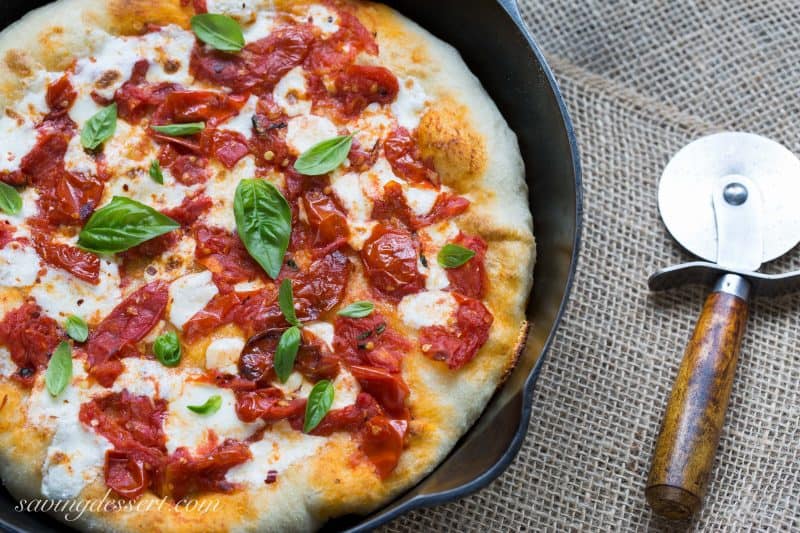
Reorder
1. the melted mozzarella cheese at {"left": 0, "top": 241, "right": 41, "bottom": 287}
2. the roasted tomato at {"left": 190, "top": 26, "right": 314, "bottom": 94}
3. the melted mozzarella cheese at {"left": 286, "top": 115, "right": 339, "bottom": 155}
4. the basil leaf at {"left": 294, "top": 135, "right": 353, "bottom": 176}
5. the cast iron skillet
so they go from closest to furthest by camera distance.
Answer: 1. the cast iron skillet
2. the melted mozzarella cheese at {"left": 0, "top": 241, "right": 41, "bottom": 287}
3. the basil leaf at {"left": 294, "top": 135, "right": 353, "bottom": 176}
4. the melted mozzarella cheese at {"left": 286, "top": 115, "right": 339, "bottom": 155}
5. the roasted tomato at {"left": 190, "top": 26, "right": 314, "bottom": 94}

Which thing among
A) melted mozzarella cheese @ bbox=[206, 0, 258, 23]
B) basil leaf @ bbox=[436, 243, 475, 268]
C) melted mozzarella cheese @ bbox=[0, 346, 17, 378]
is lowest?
melted mozzarella cheese @ bbox=[0, 346, 17, 378]

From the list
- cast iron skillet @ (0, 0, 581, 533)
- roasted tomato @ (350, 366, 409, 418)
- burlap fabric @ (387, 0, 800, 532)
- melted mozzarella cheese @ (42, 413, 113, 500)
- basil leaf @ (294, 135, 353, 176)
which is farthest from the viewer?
burlap fabric @ (387, 0, 800, 532)

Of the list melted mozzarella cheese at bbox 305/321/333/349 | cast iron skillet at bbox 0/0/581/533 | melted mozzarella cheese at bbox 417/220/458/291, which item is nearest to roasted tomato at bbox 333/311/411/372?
melted mozzarella cheese at bbox 305/321/333/349

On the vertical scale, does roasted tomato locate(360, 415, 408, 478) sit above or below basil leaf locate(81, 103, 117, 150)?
below


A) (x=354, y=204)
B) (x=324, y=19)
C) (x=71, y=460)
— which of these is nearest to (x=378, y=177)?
(x=354, y=204)

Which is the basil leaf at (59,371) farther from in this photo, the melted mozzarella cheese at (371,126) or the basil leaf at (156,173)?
the melted mozzarella cheese at (371,126)

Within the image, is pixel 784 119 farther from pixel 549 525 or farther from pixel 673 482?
pixel 549 525

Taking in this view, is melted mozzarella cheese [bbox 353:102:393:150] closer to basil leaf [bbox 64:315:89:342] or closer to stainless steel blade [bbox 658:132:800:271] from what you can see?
basil leaf [bbox 64:315:89:342]
